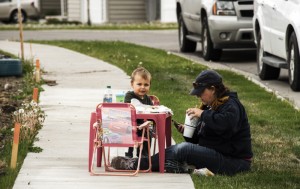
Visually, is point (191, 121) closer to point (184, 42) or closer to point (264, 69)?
point (264, 69)

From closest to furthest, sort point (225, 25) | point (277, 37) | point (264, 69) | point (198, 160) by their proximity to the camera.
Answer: point (198, 160), point (277, 37), point (264, 69), point (225, 25)

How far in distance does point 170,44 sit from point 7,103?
13.2 m

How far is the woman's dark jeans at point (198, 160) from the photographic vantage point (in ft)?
30.4

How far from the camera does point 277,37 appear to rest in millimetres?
16188

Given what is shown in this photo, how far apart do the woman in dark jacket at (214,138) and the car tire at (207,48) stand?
38.2 ft

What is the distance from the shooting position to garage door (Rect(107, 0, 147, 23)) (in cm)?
4791

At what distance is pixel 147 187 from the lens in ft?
28.3

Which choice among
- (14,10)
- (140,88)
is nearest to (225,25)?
(140,88)

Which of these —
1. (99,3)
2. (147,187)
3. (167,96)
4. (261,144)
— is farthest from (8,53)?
(99,3)

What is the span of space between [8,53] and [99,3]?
25.7 m

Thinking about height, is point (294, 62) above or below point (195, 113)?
below

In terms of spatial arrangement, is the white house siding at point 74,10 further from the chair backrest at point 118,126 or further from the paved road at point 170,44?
the chair backrest at point 118,126

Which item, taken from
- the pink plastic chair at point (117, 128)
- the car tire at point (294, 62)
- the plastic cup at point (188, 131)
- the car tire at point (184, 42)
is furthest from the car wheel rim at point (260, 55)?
the pink plastic chair at point (117, 128)

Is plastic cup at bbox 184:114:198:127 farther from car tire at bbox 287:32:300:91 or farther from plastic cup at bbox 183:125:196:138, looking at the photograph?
car tire at bbox 287:32:300:91
